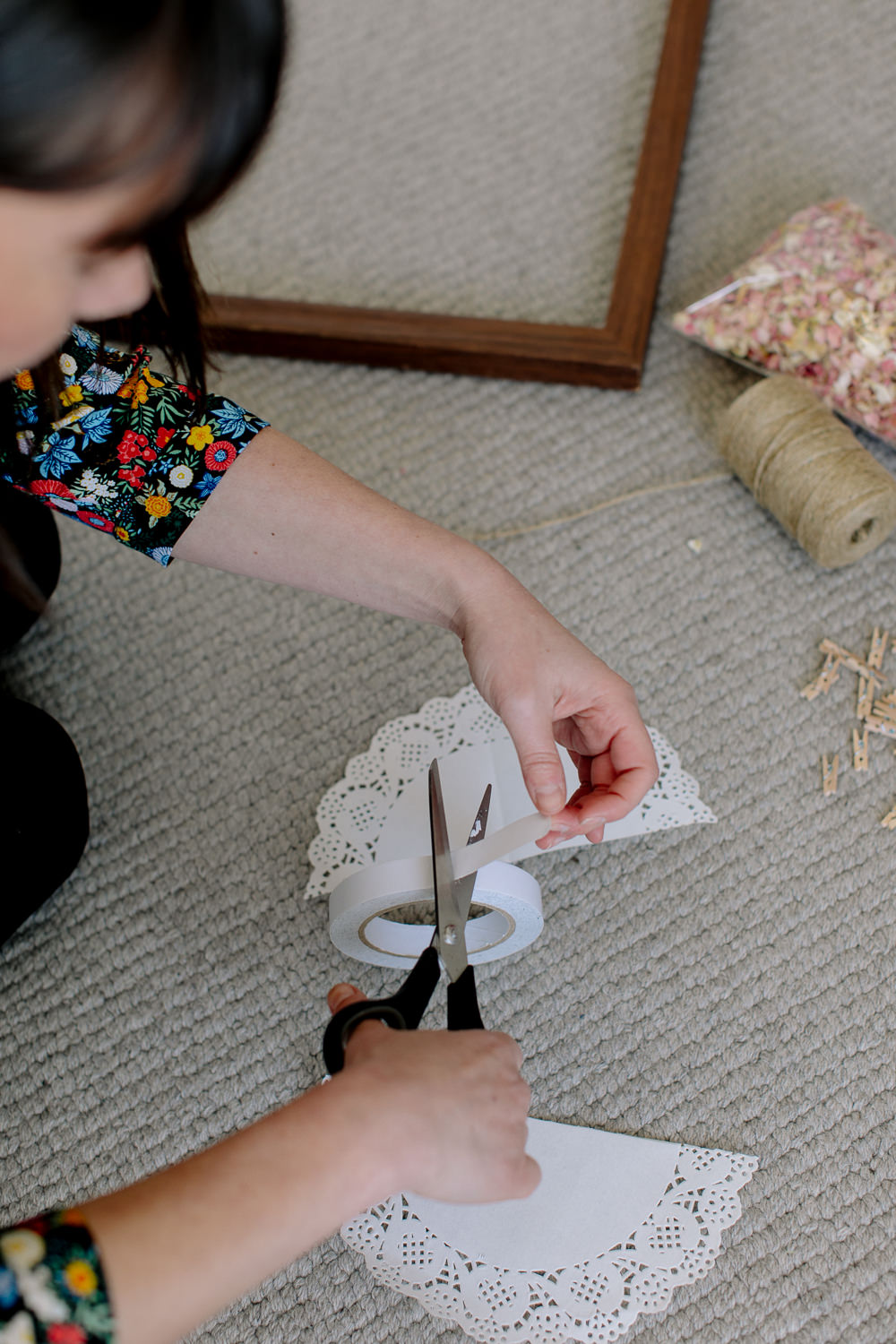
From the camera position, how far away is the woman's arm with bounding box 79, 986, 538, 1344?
1.40 feet

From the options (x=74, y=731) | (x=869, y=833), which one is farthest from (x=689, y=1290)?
(x=74, y=731)

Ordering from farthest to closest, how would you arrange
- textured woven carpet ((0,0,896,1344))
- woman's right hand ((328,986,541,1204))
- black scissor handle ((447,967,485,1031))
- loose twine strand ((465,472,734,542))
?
1. loose twine strand ((465,472,734,542))
2. textured woven carpet ((0,0,896,1344))
3. black scissor handle ((447,967,485,1031))
4. woman's right hand ((328,986,541,1204))

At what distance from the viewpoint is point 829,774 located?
79cm

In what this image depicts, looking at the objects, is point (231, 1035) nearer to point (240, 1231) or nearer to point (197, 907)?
point (197, 907)

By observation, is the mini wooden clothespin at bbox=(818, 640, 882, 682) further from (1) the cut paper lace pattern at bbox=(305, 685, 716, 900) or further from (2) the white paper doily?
(2) the white paper doily

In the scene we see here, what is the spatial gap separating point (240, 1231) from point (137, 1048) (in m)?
0.32

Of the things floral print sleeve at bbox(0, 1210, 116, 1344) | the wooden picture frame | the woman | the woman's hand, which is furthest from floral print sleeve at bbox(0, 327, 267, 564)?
floral print sleeve at bbox(0, 1210, 116, 1344)

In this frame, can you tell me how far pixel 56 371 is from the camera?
627 millimetres

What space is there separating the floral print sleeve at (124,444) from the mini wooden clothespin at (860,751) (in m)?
0.48

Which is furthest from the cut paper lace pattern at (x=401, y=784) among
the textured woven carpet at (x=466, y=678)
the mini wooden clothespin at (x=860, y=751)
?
the mini wooden clothespin at (x=860, y=751)

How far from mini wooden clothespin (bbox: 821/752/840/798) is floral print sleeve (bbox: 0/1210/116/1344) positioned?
0.56 meters

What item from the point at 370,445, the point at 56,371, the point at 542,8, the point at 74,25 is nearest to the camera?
the point at 74,25

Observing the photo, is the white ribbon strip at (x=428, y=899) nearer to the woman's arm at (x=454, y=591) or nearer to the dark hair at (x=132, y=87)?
the woman's arm at (x=454, y=591)

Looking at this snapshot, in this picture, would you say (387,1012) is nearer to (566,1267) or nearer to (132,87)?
(566,1267)
